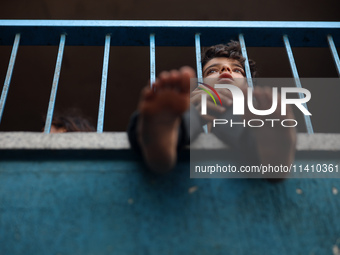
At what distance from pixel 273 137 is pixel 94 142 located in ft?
1.58

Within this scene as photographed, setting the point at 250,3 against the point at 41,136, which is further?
the point at 250,3

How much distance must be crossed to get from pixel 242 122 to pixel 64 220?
1.79ft

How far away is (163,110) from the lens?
2.63 ft

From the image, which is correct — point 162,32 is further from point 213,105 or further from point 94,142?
point 94,142

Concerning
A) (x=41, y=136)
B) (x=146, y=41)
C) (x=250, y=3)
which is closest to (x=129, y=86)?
(x=250, y=3)

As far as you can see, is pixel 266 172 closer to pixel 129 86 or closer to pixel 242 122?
pixel 242 122

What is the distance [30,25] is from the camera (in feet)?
4.44

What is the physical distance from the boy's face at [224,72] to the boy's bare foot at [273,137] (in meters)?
0.70

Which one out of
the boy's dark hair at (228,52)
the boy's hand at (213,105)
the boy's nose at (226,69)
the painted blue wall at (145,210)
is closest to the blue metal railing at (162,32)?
the boy's hand at (213,105)

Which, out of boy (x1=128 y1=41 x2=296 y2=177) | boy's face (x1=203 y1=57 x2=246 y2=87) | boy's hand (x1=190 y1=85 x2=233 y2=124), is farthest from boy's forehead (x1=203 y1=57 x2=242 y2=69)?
boy (x1=128 y1=41 x2=296 y2=177)

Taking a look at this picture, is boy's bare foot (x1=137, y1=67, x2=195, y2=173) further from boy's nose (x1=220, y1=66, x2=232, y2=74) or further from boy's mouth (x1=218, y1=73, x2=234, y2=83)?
boy's nose (x1=220, y1=66, x2=232, y2=74)

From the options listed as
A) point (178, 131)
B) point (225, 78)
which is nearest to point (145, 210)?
point (178, 131)

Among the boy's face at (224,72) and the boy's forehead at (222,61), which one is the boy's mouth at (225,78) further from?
the boy's forehead at (222,61)

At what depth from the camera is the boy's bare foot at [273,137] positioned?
89 centimetres
